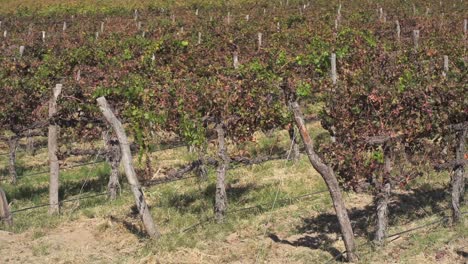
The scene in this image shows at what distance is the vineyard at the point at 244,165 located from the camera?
29.1 feet

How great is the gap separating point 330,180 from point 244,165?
3971mm

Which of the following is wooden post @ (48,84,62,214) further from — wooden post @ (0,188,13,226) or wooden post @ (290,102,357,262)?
wooden post @ (290,102,357,262)

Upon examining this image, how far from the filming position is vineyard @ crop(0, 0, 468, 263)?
349 inches

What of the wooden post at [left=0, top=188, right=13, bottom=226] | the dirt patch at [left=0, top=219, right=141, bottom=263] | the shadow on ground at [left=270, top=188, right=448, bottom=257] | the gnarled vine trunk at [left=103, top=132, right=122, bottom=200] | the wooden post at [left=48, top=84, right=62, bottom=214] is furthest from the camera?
the gnarled vine trunk at [left=103, top=132, right=122, bottom=200]

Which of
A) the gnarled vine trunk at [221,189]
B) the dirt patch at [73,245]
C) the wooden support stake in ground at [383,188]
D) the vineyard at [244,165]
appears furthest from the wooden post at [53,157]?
the wooden support stake in ground at [383,188]

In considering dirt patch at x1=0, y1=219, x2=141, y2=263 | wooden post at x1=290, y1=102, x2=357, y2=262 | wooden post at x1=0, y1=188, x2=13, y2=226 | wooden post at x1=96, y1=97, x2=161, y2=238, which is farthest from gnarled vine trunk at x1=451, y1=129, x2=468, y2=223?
wooden post at x1=0, y1=188, x2=13, y2=226

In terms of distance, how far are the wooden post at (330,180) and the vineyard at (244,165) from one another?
0.02 metres

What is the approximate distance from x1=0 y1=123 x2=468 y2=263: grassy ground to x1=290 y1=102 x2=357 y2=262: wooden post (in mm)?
323

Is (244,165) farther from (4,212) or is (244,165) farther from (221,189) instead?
(4,212)

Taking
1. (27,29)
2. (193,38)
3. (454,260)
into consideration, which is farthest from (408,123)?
(27,29)

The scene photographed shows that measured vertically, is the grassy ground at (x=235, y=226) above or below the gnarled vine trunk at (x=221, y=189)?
below

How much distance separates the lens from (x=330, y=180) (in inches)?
327

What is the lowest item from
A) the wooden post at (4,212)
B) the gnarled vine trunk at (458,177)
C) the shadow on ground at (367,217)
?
the shadow on ground at (367,217)

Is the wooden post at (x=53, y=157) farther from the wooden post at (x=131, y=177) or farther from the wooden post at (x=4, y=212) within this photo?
the wooden post at (x=131, y=177)
